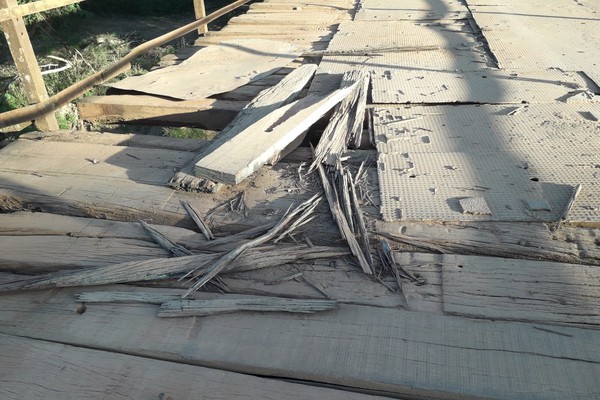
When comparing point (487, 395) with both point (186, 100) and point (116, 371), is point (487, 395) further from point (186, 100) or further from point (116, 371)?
point (186, 100)

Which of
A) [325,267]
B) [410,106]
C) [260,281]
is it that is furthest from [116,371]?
[410,106]

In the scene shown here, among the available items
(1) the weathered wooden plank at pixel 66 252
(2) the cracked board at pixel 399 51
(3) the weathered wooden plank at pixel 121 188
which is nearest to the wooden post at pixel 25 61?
(3) the weathered wooden plank at pixel 121 188

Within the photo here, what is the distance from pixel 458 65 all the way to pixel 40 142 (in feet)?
9.81

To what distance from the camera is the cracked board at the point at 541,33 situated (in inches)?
144

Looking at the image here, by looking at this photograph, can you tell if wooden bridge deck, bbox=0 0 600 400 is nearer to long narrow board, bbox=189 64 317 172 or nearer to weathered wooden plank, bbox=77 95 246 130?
long narrow board, bbox=189 64 317 172

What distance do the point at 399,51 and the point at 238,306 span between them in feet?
10.3

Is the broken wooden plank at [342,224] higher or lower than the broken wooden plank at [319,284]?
higher

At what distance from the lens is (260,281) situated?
1709 millimetres

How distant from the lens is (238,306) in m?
1.56

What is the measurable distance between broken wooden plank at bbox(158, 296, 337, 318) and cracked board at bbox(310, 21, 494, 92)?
2067 millimetres

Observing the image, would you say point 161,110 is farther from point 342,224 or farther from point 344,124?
point 342,224

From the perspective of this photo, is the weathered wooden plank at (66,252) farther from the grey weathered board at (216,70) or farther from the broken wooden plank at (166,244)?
the grey weathered board at (216,70)

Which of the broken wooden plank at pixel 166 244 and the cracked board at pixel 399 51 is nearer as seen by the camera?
the broken wooden plank at pixel 166 244

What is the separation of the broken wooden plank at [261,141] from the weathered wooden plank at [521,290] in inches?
39.2
